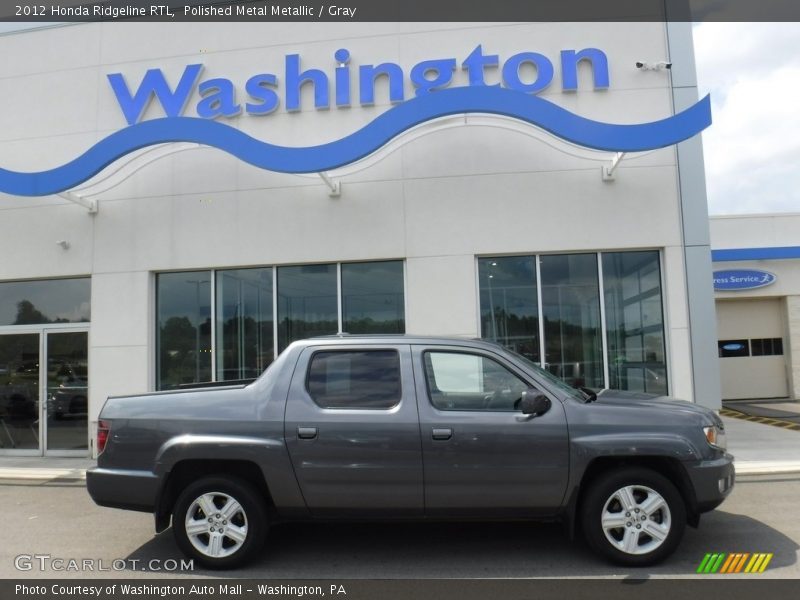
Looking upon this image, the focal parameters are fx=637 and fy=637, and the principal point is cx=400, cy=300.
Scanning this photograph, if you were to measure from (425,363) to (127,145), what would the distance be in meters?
7.18

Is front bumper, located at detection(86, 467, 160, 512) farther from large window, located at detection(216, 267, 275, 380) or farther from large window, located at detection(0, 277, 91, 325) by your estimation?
large window, located at detection(0, 277, 91, 325)

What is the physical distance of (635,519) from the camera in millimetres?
4738

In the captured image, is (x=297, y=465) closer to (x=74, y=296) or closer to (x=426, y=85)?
(x=426, y=85)

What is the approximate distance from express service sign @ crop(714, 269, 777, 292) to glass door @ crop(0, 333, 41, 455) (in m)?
16.7

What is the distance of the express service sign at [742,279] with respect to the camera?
17672 millimetres

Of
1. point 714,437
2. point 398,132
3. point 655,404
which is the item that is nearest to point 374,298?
point 398,132

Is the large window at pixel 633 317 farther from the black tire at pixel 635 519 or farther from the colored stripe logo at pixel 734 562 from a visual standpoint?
the black tire at pixel 635 519

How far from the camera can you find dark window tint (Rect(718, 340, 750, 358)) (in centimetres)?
1827

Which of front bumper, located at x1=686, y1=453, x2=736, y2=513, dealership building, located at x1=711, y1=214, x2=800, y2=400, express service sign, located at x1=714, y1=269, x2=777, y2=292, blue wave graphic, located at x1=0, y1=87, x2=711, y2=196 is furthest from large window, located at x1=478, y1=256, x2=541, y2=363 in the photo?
express service sign, located at x1=714, y1=269, x2=777, y2=292

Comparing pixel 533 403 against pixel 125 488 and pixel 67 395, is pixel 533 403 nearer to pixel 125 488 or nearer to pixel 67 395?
pixel 125 488

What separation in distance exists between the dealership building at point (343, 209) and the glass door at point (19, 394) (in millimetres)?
46

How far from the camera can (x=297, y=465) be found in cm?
484

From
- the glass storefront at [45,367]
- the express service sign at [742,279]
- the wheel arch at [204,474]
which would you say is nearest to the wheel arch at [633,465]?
the wheel arch at [204,474]

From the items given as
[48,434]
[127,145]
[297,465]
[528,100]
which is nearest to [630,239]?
[528,100]
